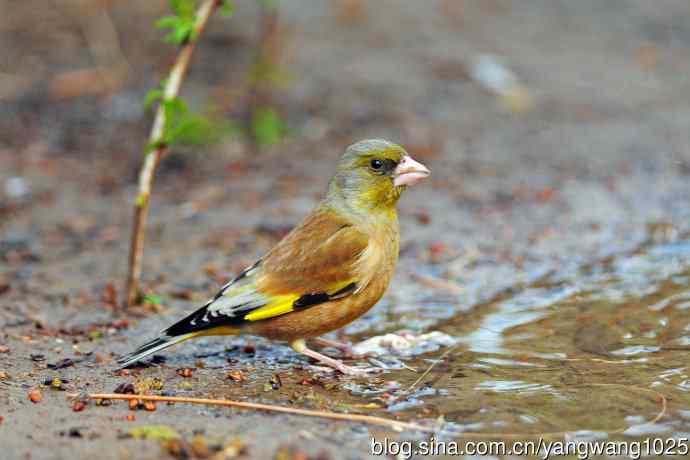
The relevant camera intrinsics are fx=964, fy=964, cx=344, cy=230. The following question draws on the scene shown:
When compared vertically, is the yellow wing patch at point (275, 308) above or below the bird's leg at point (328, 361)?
above

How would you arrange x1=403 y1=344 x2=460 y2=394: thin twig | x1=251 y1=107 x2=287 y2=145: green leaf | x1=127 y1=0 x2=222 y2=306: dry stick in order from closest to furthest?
x1=403 y1=344 x2=460 y2=394: thin twig
x1=127 y1=0 x2=222 y2=306: dry stick
x1=251 y1=107 x2=287 y2=145: green leaf

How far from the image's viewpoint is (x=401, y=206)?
8.06 metres

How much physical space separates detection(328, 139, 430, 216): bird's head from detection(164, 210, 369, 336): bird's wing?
254 millimetres

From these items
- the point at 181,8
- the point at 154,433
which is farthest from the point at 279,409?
the point at 181,8

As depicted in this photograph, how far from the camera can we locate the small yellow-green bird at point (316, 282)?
492cm

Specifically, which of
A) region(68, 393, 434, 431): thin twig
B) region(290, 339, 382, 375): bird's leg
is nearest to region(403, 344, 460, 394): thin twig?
region(290, 339, 382, 375): bird's leg

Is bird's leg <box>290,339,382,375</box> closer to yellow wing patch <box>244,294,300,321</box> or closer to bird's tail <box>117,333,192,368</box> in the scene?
yellow wing patch <box>244,294,300,321</box>

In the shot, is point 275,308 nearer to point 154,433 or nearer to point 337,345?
point 337,345

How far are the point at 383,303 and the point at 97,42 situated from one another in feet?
19.5

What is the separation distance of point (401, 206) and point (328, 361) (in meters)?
3.18

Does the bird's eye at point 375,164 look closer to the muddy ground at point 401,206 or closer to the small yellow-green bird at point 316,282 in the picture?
the small yellow-green bird at point 316,282

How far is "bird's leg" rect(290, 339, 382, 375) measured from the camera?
16.4 ft

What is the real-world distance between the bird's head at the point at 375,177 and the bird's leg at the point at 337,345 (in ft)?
2.54

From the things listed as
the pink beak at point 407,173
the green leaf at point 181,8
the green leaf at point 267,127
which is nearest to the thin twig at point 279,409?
the pink beak at point 407,173
